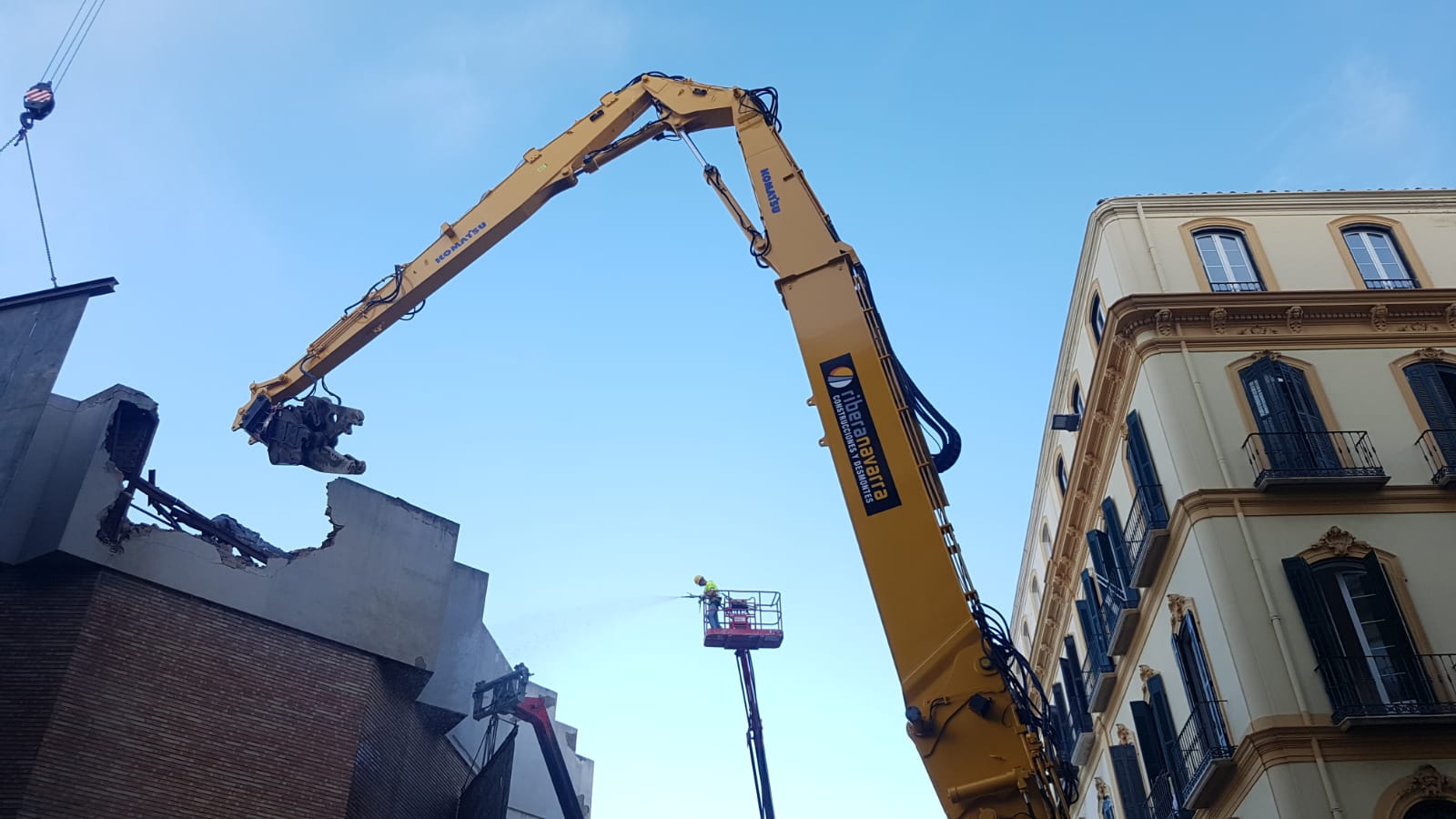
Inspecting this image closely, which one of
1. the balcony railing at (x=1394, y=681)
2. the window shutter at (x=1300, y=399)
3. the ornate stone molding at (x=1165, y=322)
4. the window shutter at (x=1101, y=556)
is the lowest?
the balcony railing at (x=1394, y=681)

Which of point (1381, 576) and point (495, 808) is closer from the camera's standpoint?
point (1381, 576)

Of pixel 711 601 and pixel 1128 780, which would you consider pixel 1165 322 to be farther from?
pixel 711 601

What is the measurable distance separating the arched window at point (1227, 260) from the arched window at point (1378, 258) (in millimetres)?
2000

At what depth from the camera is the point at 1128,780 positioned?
2395 centimetres

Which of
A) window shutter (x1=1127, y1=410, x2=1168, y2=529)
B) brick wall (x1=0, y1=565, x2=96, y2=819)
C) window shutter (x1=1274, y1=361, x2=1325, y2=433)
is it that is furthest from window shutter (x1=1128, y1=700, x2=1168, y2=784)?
brick wall (x1=0, y1=565, x2=96, y2=819)

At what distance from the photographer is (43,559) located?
18844 millimetres

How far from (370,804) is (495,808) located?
133 inches

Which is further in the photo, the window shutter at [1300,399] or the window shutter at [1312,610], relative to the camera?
the window shutter at [1300,399]

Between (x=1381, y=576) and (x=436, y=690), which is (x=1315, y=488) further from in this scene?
(x=436, y=690)

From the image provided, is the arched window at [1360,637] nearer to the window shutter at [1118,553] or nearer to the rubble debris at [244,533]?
the window shutter at [1118,553]

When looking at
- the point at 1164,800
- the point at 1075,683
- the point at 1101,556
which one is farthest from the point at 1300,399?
the point at 1075,683

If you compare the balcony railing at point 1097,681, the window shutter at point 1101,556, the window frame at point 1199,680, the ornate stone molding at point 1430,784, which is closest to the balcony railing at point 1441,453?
the window frame at point 1199,680

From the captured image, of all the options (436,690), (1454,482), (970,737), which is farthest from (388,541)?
(1454,482)

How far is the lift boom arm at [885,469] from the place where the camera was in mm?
11820
